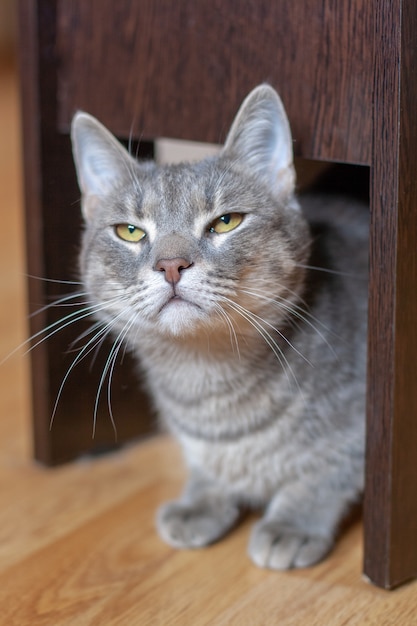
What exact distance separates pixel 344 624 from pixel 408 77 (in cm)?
67

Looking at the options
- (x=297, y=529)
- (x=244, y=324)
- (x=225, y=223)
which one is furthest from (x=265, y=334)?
(x=297, y=529)

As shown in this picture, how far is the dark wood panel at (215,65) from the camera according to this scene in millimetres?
1054

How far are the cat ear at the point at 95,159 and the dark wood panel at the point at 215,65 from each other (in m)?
0.10

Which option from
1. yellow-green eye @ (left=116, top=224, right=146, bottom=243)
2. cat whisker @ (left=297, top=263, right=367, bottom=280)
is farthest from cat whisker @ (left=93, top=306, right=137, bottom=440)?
cat whisker @ (left=297, top=263, right=367, bottom=280)

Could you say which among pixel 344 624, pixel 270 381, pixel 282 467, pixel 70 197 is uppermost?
pixel 70 197

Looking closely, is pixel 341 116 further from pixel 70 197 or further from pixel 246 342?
pixel 70 197

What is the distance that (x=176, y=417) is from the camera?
4.30ft

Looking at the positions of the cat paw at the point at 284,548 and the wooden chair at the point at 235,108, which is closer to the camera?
the wooden chair at the point at 235,108

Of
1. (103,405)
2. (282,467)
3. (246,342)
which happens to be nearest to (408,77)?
(246,342)

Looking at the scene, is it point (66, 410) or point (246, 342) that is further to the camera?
point (66, 410)

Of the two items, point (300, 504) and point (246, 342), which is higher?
point (246, 342)

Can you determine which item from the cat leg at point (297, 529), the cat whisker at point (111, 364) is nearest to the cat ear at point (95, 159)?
the cat whisker at point (111, 364)

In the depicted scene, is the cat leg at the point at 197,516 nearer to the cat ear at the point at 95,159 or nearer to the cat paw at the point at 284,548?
the cat paw at the point at 284,548

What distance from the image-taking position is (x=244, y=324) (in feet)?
3.80
